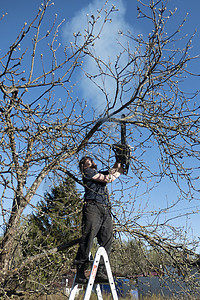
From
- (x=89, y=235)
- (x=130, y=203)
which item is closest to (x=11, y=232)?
(x=89, y=235)

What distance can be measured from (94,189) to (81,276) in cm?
111

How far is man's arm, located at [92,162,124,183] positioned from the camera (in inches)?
147

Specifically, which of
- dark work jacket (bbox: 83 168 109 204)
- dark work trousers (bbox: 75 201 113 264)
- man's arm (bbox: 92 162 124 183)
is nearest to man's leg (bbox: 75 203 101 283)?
dark work trousers (bbox: 75 201 113 264)

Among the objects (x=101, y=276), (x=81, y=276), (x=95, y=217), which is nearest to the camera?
(x=101, y=276)

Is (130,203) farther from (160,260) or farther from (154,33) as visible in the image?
(154,33)

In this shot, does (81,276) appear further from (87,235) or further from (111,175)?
(111,175)

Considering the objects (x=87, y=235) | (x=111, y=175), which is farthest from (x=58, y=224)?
(x=111, y=175)

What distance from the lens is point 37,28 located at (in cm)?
281

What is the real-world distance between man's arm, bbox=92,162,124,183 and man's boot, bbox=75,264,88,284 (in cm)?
110

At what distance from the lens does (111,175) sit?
12.4ft

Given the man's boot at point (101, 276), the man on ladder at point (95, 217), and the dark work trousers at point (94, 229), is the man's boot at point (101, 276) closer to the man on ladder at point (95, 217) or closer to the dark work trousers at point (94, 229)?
the man on ladder at point (95, 217)

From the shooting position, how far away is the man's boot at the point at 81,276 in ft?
10.7

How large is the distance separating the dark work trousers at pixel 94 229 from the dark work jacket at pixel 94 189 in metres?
0.09

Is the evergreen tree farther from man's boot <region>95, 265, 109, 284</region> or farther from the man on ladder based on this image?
man's boot <region>95, 265, 109, 284</region>
